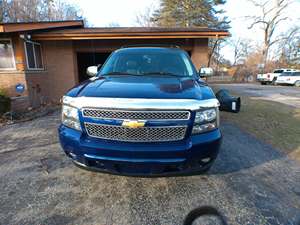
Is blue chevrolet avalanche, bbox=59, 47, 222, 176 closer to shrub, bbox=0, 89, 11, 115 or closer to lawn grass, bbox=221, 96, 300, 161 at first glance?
lawn grass, bbox=221, 96, 300, 161

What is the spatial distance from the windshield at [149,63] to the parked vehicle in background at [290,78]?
24.4 meters

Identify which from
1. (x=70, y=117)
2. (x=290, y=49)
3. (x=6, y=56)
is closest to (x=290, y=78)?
(x=290, y=49)

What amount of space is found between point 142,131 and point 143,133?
0.08ft

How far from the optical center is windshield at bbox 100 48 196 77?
3408 millimetres

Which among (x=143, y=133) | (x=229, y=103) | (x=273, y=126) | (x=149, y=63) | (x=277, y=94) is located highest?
(x=149, y=63)

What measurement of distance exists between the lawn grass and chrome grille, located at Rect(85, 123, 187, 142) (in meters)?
3.06

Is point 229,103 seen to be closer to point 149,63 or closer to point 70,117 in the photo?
point 149,63

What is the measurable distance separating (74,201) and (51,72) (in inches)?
379

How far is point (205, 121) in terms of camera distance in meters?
2.26

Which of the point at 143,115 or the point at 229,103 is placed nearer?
the point at 143,115

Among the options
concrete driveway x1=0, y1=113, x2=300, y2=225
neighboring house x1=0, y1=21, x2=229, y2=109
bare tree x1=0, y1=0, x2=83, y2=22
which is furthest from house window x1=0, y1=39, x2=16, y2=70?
bare tree x1=0, y1=0, x2=83, y2=22

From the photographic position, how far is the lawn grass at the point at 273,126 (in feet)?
14.6

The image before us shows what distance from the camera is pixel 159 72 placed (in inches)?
132

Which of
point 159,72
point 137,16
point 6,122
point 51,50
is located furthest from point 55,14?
point 159,72
